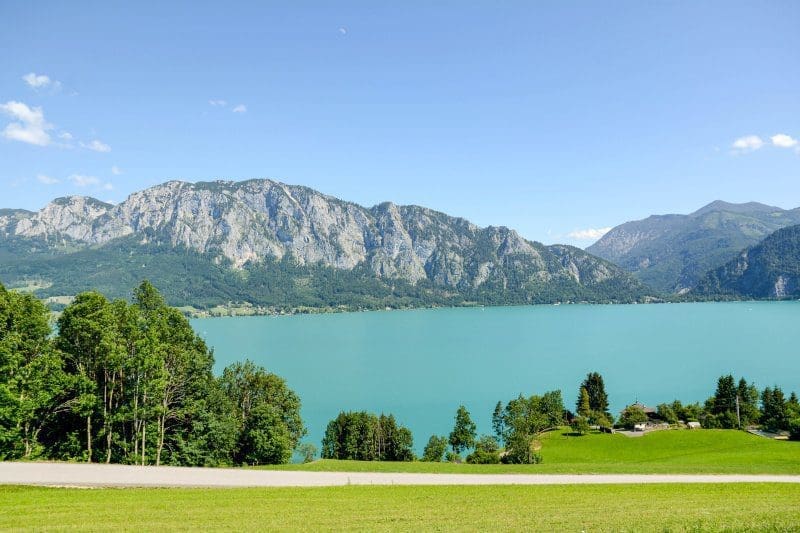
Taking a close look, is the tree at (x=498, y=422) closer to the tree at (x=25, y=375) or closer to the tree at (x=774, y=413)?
the tree at (x=774, y=413)

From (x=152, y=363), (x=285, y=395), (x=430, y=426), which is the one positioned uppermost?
(x=152, y=363)

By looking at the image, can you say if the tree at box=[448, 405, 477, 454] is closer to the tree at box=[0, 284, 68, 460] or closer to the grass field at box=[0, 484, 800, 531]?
the grass field at box=[0, 484, 800, 531]

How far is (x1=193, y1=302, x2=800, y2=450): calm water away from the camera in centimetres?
8331

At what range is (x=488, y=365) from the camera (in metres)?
120

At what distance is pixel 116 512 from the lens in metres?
15.7

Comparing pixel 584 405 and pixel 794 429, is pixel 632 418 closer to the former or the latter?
pixel 584 405

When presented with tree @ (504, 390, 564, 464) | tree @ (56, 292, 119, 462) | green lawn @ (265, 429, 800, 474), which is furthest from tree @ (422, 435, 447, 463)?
tree @ (56, 292, 119, 462)

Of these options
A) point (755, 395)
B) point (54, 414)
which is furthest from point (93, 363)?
point (755, 395)

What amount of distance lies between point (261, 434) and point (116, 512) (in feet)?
73.2

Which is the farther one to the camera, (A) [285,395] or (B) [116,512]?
(A) [285,395]

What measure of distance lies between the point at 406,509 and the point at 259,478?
364 inches

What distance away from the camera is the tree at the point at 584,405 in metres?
68.6

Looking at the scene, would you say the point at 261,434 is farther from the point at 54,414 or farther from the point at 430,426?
the point at 430,426

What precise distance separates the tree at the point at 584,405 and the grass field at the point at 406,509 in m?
49.1
